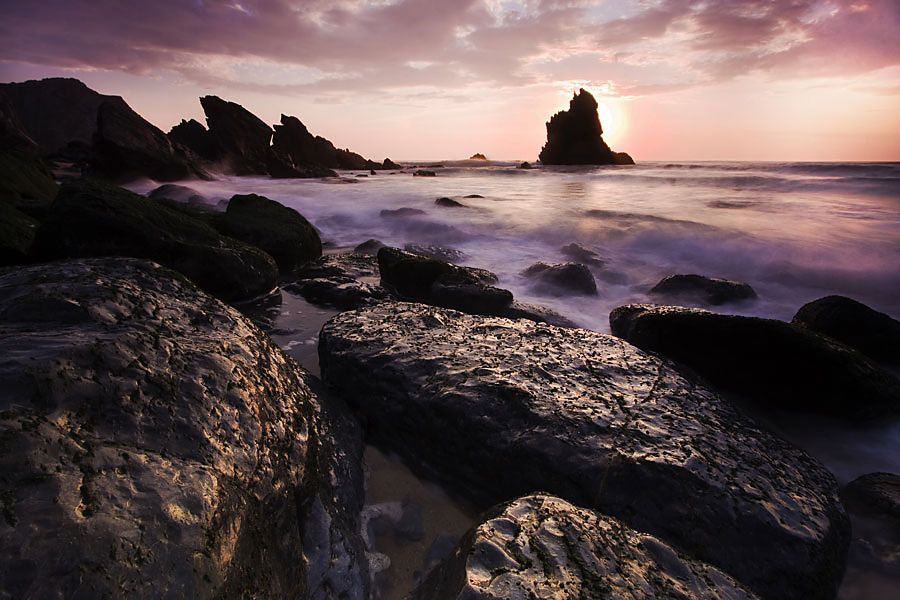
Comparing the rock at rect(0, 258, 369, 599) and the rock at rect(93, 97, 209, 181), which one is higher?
the rock at rect(93, 97, 209, 181)

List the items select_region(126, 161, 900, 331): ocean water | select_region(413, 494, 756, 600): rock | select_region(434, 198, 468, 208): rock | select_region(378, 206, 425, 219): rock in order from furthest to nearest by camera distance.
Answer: select_region(434, 198, 468, 208): rock
select_region(378, 206, 425, 219): rock
select_region(126, 161, 900, 331): ocean water
select_region(413, 494, 756, 600): rock

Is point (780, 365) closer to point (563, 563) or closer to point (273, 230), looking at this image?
point (563, 563)

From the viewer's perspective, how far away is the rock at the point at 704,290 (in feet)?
20.3

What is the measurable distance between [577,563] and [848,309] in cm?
472

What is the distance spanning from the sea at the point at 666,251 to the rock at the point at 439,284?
1069 mm

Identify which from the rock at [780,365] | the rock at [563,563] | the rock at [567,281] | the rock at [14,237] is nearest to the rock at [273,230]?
the rock at [14,237]

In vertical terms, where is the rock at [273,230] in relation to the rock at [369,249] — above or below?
above

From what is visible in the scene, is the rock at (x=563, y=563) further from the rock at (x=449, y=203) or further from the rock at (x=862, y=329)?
the rock at (x=449, y=203)

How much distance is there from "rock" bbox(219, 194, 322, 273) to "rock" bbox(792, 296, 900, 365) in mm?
6162

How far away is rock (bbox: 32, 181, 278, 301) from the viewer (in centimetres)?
396

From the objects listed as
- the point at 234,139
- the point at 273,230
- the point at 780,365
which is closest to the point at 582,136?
the point at 234,139

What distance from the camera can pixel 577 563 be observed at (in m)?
1.34

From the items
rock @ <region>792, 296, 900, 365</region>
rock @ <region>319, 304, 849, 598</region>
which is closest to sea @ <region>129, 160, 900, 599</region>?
rock @ <region>319, 304, 849, 598</region>

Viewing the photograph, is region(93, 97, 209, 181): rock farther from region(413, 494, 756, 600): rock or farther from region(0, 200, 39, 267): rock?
region(413, 494, 756, 600): rock
